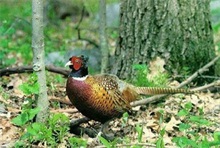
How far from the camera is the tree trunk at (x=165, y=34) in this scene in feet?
21.2

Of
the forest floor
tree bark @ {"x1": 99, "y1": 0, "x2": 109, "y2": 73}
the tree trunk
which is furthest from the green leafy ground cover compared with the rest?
tree bark @ {"x1": 99, "y1": 0, "x2": 109, "y2": 73}

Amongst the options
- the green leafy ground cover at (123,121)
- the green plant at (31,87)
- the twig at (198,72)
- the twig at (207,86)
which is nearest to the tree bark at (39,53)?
the green leafy ground cover at (123,121)

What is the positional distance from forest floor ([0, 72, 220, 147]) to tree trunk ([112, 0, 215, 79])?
0.51 m

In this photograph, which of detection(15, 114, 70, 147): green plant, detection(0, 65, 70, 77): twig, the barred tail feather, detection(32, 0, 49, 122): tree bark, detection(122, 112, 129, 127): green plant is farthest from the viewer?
detection(0, 65, 70, 77): twig

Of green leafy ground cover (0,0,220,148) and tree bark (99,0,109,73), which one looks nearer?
green leafy ground cover (0,0,220,148)

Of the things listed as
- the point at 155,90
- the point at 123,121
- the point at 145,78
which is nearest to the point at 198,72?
the point at 145,78

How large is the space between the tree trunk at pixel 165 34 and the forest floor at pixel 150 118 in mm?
514

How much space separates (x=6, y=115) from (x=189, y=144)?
1915 millimetres

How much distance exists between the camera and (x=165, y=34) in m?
6.50

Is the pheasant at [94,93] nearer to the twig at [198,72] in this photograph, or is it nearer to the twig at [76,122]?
the twig at [76,122]

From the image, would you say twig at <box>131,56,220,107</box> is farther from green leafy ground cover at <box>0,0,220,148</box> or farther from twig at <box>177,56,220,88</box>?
green leafy ground cover at <box>0,0,220,148</box>

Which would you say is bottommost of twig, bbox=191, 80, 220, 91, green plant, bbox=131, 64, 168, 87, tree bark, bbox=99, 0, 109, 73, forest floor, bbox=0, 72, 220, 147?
forest floor, bbox=0, 72, 220, 147

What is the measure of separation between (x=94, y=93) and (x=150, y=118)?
105 cm

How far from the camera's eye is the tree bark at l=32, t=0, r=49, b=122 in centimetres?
468
